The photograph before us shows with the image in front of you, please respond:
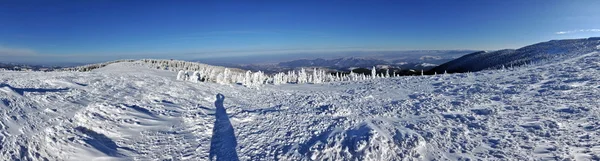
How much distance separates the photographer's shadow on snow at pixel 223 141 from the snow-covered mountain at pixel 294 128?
6 cm

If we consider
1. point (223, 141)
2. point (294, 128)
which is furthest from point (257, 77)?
point (223, 141)

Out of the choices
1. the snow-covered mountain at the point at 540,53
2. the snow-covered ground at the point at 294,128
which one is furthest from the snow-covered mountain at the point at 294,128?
the snow-covered mountain at the point at 540,53

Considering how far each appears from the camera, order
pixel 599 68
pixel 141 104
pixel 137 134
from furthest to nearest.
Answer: pixel 599 68, pixel 141 104, pixel 137 134

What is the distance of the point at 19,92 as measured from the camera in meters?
15.2

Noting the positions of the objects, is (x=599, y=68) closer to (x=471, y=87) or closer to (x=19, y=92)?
(x=471, y=87)

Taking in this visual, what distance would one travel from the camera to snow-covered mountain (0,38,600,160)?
11195 millimetres

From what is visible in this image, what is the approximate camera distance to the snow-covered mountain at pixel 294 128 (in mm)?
11195

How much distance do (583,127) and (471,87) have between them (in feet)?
50.4

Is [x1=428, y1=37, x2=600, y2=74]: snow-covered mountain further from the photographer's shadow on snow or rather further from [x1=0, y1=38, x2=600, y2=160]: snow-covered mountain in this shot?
the photographer's shadow on snow

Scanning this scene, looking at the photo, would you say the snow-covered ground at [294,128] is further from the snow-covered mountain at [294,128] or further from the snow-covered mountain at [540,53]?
the snow-covered mountain at [540,53]

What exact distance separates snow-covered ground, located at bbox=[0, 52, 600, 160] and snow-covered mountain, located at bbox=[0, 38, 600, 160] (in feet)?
0.15

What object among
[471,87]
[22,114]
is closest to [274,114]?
[22,114]

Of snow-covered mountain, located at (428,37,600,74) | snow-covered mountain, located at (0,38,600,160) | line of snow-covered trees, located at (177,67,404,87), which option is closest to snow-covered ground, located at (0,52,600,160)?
snow-covered mountain, located at (0,38,600,160)

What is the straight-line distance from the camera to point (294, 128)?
16.0 metres
